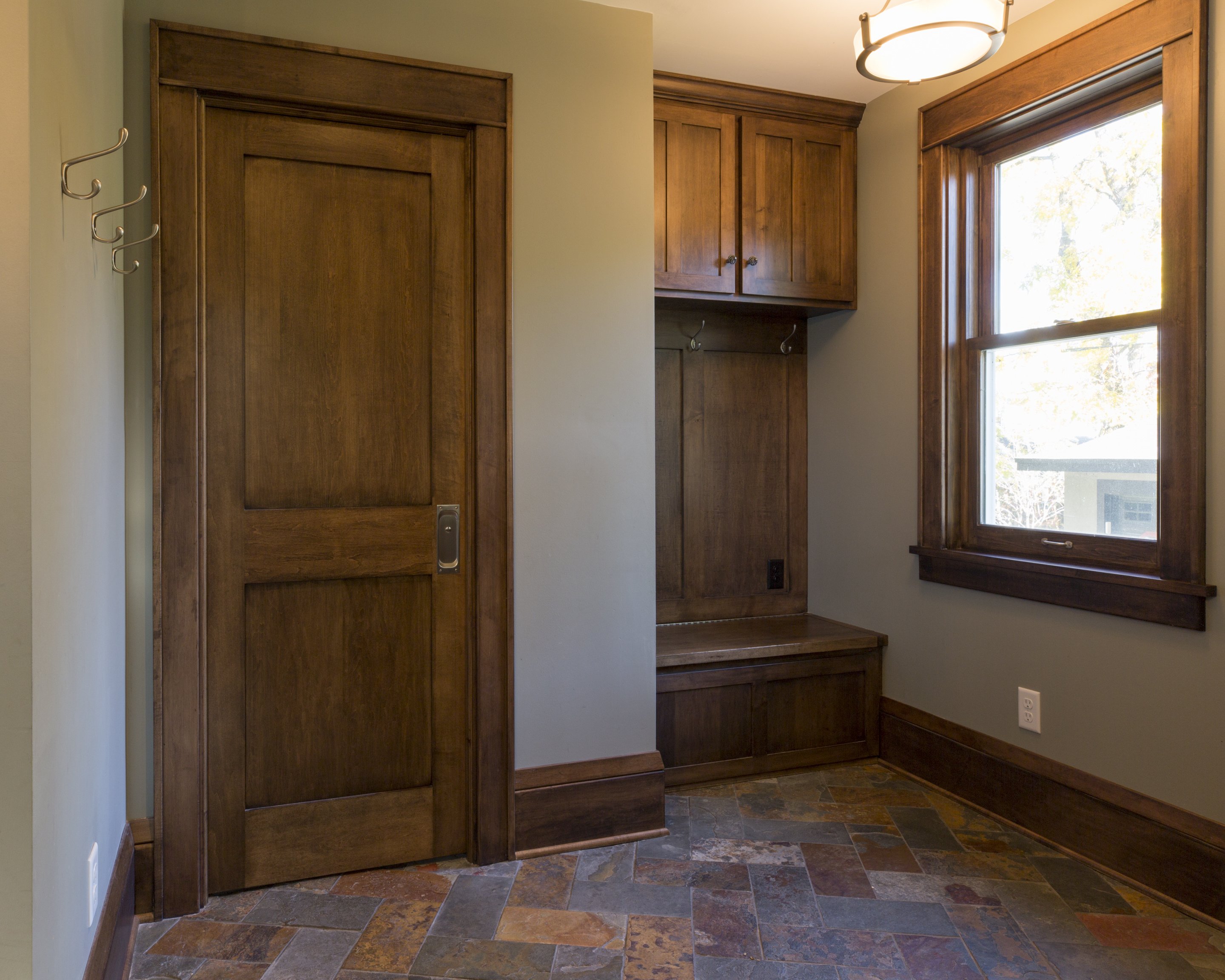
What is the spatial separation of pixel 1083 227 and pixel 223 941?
3.01 metres

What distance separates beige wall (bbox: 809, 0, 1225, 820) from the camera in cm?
208

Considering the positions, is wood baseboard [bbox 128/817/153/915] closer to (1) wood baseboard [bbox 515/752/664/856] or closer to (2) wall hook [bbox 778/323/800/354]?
(1) wood baseboard [bbox 515/752/664/856]

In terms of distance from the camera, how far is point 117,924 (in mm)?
1769

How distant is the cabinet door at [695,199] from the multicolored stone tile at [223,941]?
2.27 metres

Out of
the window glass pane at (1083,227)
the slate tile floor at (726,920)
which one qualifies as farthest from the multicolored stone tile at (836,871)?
the window glass pane at (1083,227)

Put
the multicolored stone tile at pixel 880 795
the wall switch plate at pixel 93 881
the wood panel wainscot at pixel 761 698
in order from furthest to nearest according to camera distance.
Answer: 1. the wood panel wainscot at pixel 761 698
2. the multicolored stone tile at pixel 880 795
3. the wall switch plate at pixel 93 881

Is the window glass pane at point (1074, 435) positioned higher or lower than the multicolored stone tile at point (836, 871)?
higher

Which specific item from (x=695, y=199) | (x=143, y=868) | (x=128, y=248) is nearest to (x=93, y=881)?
(x=143, y=868)

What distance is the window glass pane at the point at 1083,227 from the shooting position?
2260mm

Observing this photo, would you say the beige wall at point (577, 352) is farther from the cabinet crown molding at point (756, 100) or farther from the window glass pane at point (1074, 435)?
the window glass pane at point (1074, 435)

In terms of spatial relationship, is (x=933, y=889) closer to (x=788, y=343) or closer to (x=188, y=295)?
(x=788, y=343)

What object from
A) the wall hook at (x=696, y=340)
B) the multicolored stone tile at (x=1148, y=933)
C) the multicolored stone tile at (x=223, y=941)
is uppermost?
the wall hook at (x=696, y=340)

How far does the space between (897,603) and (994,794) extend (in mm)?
724

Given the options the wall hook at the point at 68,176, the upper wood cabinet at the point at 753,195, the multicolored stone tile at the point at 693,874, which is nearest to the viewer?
the wall hook at the point at 68,176
